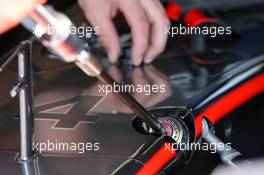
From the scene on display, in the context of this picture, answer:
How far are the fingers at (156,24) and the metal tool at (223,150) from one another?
20 cm

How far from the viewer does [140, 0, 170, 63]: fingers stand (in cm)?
76

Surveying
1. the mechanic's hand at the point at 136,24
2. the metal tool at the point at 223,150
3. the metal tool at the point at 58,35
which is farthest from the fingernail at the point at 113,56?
the metal tool at the point at 58,35

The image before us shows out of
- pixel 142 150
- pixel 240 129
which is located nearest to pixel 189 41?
pixel 240 129

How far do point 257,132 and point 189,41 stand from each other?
0.81 ft

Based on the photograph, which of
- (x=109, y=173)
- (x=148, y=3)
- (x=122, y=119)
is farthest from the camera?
(x=148, y=3)

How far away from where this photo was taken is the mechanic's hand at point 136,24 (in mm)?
748

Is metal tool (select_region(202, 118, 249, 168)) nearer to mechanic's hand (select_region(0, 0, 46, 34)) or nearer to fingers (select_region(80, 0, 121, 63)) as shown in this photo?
fingers (select_region(80, 0, 121, 63))

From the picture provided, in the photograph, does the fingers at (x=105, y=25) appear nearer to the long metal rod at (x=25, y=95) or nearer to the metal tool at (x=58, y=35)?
the long metal rod at (x=25, y=95)

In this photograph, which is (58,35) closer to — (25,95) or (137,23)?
(25,95)

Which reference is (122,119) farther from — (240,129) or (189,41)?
(189,41)

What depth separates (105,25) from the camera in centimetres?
75

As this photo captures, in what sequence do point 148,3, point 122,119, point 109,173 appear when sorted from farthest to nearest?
point 148,3, point 122,119, point 109,173

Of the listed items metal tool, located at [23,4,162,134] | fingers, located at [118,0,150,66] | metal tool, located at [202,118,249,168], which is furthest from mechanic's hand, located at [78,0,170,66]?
metal tool, located at [23,4,162,134]

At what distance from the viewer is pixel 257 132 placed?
26.7 inches
